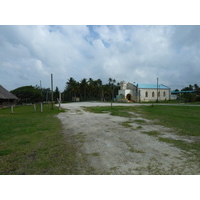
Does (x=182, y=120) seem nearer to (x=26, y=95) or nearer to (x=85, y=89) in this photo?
(x=26, y=95)

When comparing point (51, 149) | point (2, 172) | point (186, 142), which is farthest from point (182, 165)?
point (2, 172)

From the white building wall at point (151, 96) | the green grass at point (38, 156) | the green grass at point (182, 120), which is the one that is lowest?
the green grass at point (38, 156)

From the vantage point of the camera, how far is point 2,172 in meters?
3.17

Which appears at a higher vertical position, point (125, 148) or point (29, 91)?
point (29, 91)

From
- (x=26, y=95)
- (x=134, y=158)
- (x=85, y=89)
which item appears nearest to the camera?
(x=134, y=158)

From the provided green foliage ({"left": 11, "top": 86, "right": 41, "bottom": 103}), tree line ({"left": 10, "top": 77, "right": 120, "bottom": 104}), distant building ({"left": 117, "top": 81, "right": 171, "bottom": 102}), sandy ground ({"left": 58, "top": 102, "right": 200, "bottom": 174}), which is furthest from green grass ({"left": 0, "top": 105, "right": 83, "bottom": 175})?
distant building ({"left": 117, "top": 81, "right": 171, "bottom": 102})

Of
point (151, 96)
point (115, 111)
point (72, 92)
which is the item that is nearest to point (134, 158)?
point (115, 111)

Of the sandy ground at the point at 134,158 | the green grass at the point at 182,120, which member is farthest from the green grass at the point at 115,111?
the sandy ground at the point at 134,158

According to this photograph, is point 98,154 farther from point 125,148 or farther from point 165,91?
point 165,91

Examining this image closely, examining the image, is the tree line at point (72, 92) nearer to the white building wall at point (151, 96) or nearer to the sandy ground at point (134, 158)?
the white building wall at point (151, 96)

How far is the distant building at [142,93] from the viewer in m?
50.8

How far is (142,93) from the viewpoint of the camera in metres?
50.8

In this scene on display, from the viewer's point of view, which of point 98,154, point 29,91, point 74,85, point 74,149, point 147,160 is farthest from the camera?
point 74,85

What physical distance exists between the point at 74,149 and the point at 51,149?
713 mm
